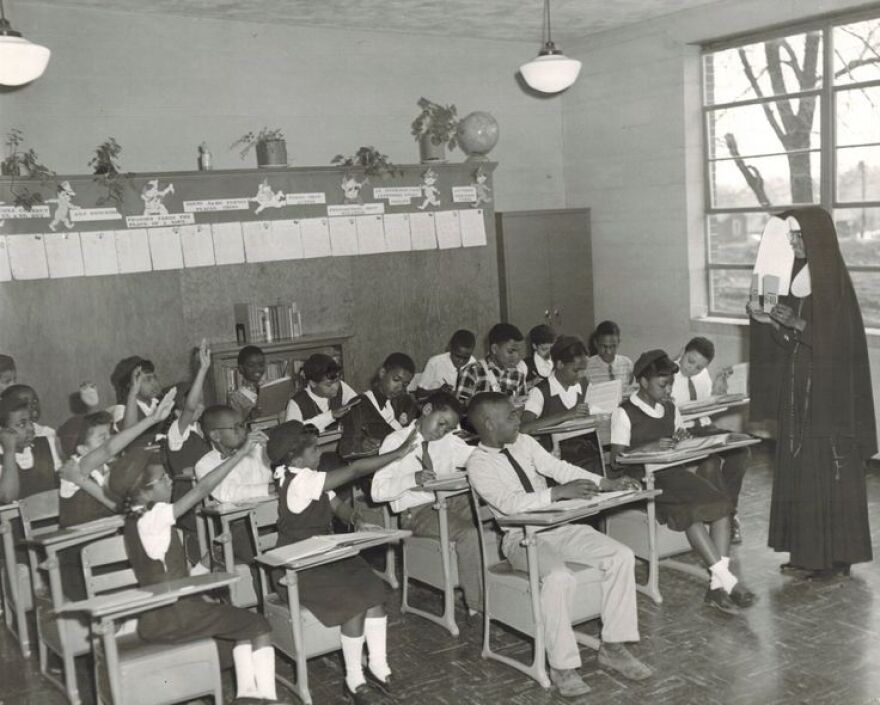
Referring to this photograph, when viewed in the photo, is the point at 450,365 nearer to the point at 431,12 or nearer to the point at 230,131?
the point at 230,131

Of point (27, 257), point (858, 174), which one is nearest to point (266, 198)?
point (27, 257)

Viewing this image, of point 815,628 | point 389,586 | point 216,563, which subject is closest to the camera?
point 815,628

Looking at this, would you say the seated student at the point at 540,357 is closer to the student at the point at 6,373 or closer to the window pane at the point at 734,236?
the window pane at the point at 734,236

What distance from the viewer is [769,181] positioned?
25.8 feet

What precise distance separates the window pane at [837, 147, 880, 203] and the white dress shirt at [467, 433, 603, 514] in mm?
3903

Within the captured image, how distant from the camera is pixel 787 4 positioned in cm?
728

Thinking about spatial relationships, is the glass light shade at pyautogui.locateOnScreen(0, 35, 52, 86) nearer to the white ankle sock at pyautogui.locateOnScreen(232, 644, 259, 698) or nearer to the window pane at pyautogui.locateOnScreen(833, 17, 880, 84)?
the white ankle sock at pyautogui.locateOnScreen(232, 644, 259, 698)

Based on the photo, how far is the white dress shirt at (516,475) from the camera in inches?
160

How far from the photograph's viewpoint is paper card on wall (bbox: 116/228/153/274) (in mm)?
6906

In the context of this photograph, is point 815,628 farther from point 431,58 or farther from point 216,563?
point 431,58

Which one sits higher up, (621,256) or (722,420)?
(621,256)

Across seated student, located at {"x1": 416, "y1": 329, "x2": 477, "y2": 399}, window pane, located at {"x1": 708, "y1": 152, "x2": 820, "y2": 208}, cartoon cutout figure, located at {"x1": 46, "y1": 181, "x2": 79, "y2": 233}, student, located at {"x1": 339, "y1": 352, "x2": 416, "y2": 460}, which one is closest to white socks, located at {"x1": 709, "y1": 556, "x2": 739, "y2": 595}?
student, located at {"x1": 339, "y1": 352, "x2": 416, "y2": 460}

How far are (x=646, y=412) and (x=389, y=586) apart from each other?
164 centimetres

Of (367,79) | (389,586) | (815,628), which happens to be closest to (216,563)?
(389,586)
